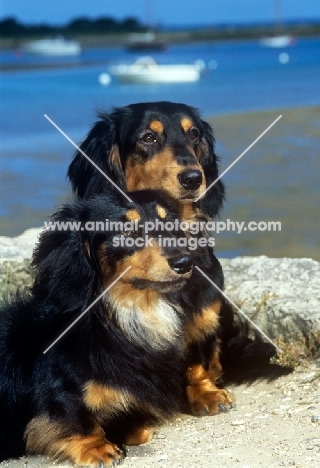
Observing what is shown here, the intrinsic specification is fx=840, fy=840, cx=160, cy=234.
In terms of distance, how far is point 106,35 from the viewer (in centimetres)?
6738

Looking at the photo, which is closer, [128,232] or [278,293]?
[128,232]

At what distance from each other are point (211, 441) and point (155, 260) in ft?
3.06

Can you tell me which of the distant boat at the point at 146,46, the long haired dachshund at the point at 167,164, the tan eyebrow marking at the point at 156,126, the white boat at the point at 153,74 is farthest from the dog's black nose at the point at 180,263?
the distant boat at the point at 146,46

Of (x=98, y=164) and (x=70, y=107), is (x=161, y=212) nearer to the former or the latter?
(x=98, y=164)

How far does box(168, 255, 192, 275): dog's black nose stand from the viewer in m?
3.76

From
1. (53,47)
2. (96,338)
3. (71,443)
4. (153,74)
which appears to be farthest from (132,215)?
(53,47)

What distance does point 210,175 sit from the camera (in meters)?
5.10

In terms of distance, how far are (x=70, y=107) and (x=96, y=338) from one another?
1746cm

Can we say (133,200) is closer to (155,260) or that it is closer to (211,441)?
(155,260)

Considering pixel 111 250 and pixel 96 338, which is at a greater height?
pixel 111 250

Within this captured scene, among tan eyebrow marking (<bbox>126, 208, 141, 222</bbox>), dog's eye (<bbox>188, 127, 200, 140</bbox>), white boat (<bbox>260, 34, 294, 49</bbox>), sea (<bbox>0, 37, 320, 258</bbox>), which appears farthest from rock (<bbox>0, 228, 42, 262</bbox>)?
white boat (<bbox>260, 34, 294, 49</bbox>)

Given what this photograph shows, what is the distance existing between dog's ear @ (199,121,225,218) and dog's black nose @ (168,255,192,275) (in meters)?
1.05

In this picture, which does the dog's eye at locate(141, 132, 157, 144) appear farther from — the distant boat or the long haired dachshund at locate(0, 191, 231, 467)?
the distant boat

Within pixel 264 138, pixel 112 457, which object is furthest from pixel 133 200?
pixel 264 138
